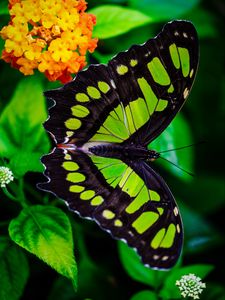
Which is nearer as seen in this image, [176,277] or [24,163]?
[24,163]

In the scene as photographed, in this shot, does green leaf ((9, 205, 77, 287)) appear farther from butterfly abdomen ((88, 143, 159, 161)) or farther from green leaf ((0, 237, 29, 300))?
butterfly abdomen ((88, 143, 159, 161))

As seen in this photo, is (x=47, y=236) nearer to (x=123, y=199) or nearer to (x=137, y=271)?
(x=123, y=199)

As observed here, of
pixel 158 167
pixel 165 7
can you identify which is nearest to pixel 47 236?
pixel 158 167

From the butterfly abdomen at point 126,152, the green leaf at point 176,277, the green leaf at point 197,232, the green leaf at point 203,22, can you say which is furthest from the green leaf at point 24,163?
the green leaf at point 203,22

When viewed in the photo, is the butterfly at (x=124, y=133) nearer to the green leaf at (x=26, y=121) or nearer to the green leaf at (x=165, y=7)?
the green leaf at (x=26, y=121)

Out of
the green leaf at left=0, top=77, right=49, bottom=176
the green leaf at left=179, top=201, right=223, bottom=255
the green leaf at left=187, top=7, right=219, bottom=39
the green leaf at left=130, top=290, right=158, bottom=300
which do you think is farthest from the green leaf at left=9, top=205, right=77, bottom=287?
the green leaf at left=187, top=7, right=219, bottom=39
